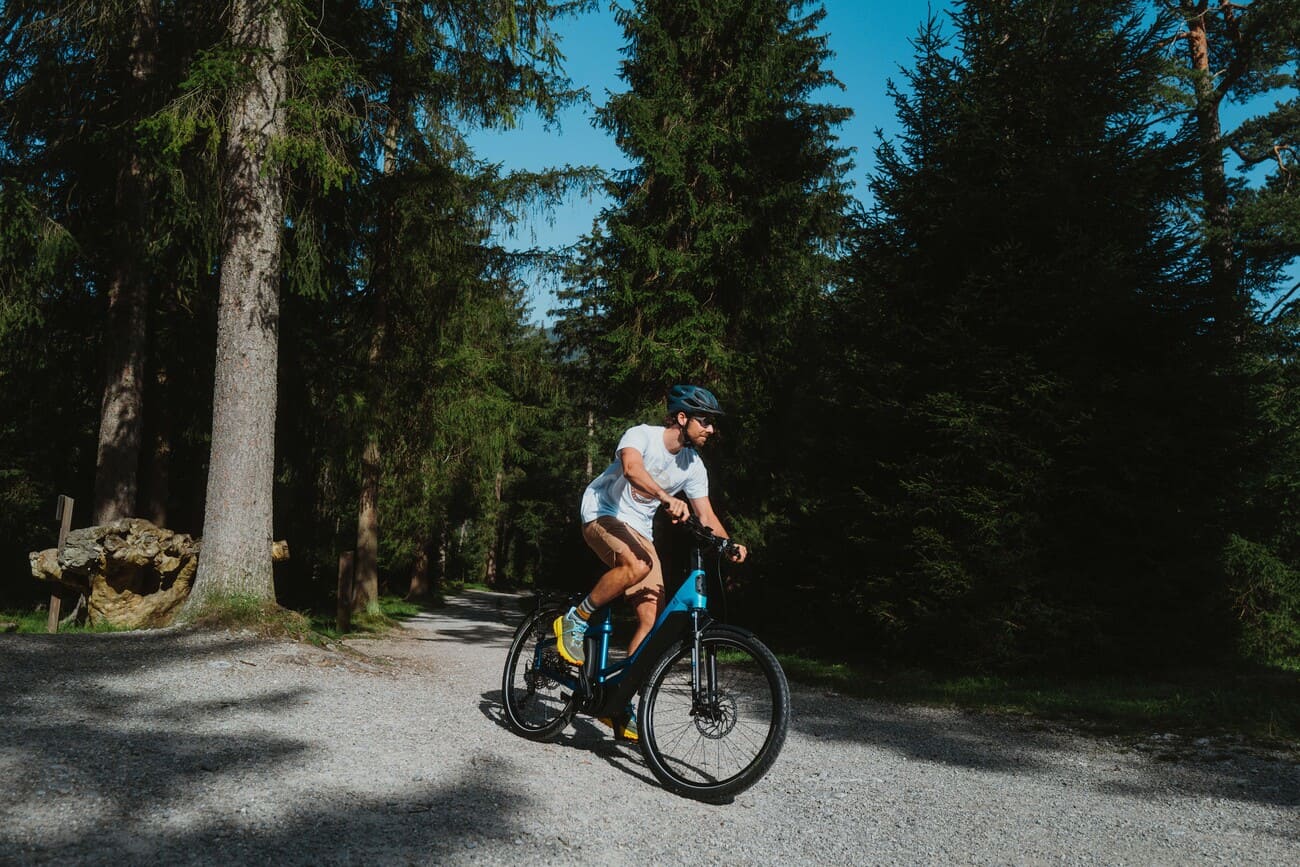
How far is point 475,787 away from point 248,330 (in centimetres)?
541

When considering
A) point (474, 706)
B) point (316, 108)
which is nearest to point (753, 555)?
point (474, 706)

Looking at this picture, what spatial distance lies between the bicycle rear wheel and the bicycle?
41cm

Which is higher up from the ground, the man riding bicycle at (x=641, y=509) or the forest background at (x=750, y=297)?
the forest background at (x=750, y=297)

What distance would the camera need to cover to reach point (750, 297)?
15.5 m

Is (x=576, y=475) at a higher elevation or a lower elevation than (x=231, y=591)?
higher

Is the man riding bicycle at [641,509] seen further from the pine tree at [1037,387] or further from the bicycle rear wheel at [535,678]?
the pine tree at [1037,387]

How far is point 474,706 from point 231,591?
2.87 metres

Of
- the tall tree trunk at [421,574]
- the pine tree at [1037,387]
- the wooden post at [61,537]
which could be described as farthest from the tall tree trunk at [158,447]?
the tall tree trunk at [421,574]

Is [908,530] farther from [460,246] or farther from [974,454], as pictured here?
[460,246]

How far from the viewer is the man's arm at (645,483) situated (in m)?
4.22

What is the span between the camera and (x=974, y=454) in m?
9.18

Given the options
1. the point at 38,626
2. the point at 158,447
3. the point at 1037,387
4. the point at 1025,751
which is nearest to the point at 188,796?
the point at 1025,751

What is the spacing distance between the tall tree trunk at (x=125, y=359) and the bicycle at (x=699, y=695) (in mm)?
10063

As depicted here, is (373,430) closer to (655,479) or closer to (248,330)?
(248,330)
